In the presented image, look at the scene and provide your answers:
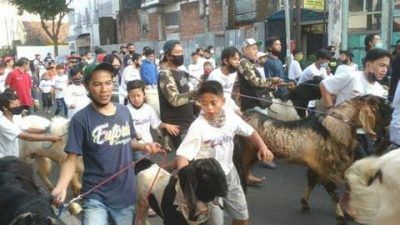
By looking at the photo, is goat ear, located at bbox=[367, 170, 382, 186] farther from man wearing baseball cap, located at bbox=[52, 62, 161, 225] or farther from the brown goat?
the brown goat

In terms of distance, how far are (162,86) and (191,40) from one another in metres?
22.9

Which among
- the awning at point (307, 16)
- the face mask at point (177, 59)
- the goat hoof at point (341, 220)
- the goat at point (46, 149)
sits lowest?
the goat hoof at point (341, 220)

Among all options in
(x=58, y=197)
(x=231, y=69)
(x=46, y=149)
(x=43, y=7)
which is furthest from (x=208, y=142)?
(x=43, y=7)

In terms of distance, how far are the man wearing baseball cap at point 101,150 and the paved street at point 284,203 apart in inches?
87.4

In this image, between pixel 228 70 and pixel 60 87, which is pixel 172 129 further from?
pixel 60 87

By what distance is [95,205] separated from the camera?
3.45m

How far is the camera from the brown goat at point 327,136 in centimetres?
505

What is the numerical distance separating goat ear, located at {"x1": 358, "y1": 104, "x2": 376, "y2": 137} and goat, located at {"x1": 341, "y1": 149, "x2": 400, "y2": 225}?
325 centimetres

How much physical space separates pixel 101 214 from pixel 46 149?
320 centimetres

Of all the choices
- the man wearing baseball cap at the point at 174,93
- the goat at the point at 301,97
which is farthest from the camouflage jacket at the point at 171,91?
the goat at the point at 301,97

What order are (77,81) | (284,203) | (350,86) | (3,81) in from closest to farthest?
(350,86), (284,203), (77,81), (3,81)

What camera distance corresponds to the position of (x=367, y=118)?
16.5ft

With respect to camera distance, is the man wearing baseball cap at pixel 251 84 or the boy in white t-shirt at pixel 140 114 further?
the man wearing baseball cap at pixel 251 84

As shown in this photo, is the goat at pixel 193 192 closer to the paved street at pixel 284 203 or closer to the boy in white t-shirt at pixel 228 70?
the paved street at pixel 284 203
